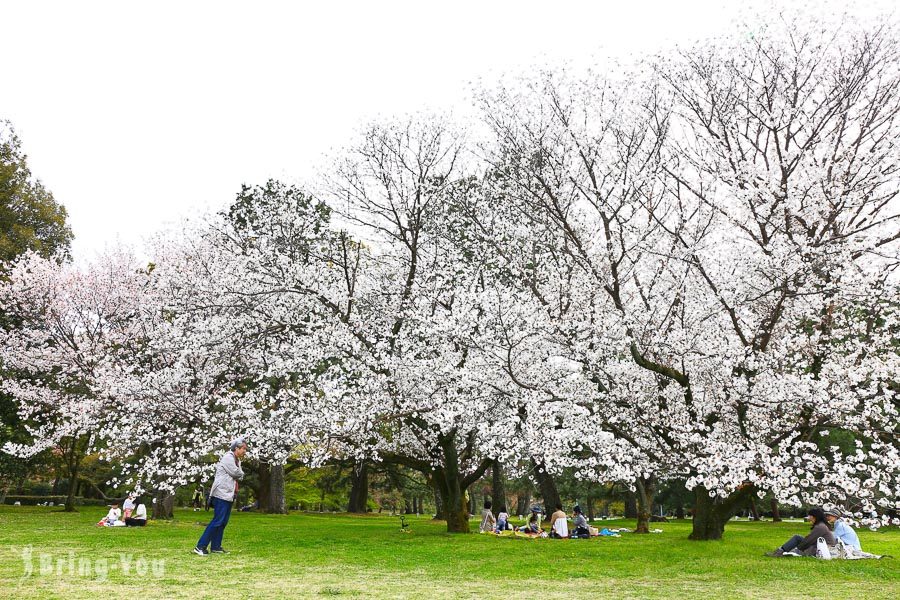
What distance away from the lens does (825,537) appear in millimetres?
12359

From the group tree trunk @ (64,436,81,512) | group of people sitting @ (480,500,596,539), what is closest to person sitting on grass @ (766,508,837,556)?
group of people sitting @ (480,500,596,539)

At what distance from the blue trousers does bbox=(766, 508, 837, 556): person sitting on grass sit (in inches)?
380

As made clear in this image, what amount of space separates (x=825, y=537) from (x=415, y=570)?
7.60m

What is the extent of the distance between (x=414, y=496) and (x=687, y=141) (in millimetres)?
34291

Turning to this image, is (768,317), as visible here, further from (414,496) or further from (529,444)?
(414,496)

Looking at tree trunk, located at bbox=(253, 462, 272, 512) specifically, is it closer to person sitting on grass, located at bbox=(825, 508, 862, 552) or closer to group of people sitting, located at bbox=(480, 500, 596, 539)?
group of people sitting, located at bbox=(480, 500, 596, 539)

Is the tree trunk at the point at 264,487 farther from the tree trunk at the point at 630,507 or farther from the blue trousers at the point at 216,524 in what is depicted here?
the blue trousers at the point at 216,524

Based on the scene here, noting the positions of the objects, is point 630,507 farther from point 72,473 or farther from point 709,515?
point 72,473

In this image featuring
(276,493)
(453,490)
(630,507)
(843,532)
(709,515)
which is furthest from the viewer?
(630,507)

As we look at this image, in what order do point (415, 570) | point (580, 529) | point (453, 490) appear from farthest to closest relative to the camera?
point (580, 529)
point (453, 490)
point (415, 570)

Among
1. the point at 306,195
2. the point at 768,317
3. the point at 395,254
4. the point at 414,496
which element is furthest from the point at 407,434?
the point at 414,496

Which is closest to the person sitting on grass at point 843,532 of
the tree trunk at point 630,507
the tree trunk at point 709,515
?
the tree trunk at point 709,515

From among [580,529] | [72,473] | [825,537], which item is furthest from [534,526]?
[72,473]

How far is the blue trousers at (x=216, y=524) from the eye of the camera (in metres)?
10.4
